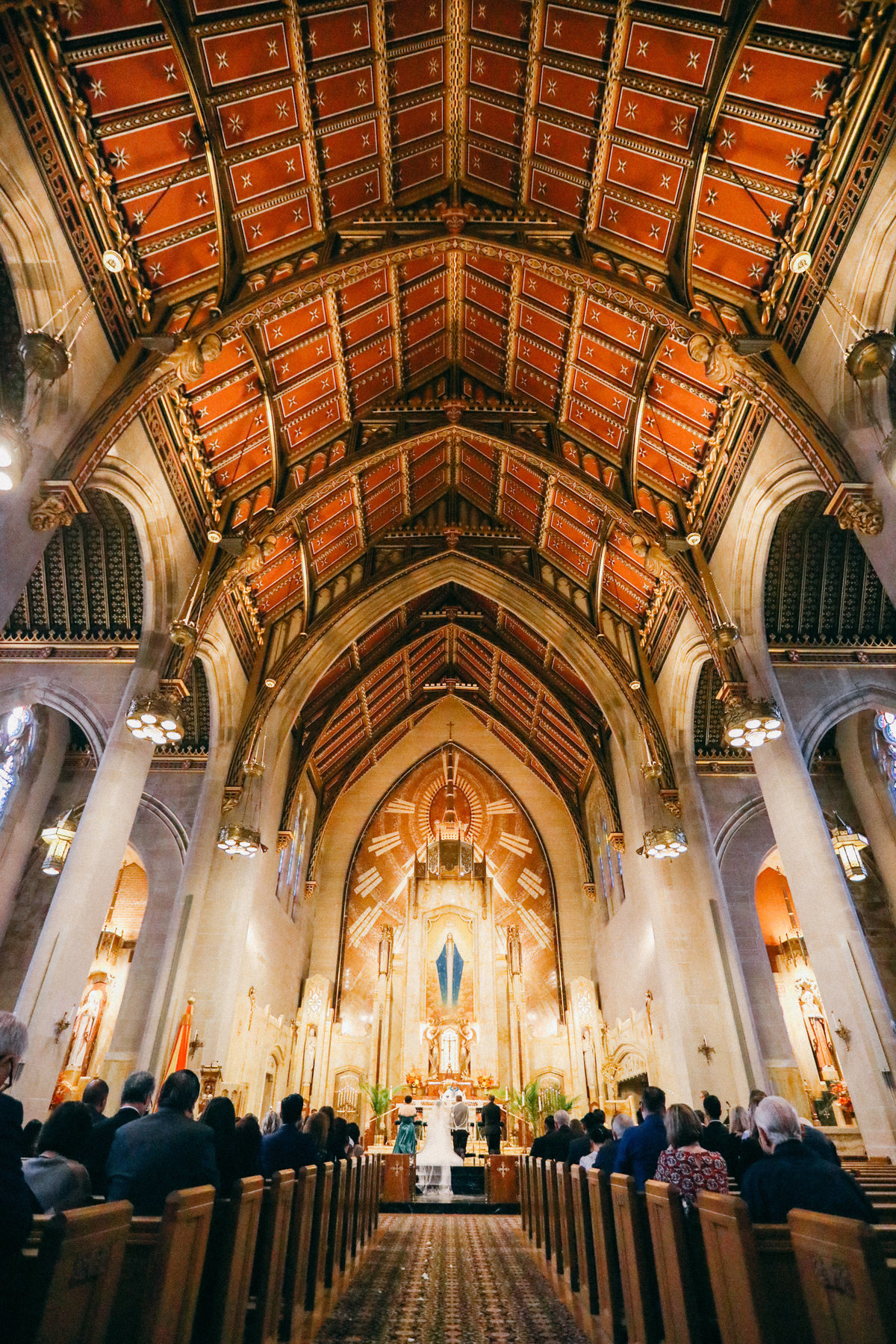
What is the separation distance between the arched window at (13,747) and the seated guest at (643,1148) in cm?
1451

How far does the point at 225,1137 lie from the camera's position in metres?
3.60

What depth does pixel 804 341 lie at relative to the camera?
876cm

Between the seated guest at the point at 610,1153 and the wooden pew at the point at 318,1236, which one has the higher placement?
the seated guest at the point at 610,1153

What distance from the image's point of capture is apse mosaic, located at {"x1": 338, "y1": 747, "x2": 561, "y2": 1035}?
20.7 meters

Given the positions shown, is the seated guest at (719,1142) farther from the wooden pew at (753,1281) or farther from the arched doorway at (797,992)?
the arched doorway at (797,992)

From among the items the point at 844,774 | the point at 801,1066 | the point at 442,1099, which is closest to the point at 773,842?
the point at 844,774

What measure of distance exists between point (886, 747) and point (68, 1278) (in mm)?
16835

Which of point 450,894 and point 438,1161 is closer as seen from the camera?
point 438,1161

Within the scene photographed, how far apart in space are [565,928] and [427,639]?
32.7 ft

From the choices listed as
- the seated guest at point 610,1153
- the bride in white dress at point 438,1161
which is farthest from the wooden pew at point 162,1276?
the bride in white dress at point 438,1161

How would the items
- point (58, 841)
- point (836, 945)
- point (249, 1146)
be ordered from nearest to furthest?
point (249, 1146) → point (836, 945) → point (58, 841)

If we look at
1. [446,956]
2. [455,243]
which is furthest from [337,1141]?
[446,956]

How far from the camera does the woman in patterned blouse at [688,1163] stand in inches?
135

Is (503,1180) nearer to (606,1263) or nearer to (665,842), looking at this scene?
(665,842)
